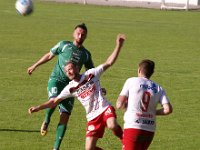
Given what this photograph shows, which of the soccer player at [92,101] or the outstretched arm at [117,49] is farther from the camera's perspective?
the soccer player at [92,101]

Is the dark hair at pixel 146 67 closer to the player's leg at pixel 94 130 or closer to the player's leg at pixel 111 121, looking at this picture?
the player's leg at pixel 111 121

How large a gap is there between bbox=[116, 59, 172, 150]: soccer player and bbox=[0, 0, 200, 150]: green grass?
157 inches

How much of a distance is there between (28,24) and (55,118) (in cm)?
2855

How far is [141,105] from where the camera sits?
11141 mm

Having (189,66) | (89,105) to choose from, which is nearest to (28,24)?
(189,66)

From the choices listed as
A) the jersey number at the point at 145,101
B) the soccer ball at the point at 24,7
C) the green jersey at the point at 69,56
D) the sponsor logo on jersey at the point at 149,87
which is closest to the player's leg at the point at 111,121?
the jersey number at the point at 145,101

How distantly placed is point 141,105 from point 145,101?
9cm

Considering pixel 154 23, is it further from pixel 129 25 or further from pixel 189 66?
pixel 189 66

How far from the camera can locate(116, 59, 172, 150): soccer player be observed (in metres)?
11.1

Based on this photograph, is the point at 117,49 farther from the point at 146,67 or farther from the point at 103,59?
the point at 103,59

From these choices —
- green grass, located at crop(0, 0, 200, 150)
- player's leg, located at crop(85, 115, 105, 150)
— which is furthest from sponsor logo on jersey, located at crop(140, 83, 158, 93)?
green grass, located at crop(0, 0, 200, 150)

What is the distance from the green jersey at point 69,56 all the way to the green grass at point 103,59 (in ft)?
4.86

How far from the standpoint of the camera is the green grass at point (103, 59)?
16281 mm

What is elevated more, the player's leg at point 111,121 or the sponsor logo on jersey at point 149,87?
the sponsor logo on jersey at point 149,87
